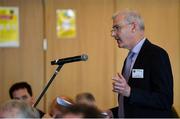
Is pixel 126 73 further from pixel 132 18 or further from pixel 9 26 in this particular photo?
pixel 9 26

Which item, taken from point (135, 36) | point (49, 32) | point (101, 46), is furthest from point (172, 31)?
point (135, 36)

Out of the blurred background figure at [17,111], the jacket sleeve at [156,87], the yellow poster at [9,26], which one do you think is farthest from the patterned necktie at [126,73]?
the yellow poster at [9,26]

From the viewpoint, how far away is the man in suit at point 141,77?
2543 millimetres

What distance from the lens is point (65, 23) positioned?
4984 mm

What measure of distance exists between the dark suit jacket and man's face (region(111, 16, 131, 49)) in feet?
0.41

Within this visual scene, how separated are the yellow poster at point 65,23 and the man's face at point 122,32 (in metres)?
2.23

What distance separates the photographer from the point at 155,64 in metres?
2.57

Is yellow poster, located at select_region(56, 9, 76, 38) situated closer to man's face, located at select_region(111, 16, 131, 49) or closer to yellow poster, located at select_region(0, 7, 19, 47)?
yellow poster, located at select_region(0, 7, 19, 47)

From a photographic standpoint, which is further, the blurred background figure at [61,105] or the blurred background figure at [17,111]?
the blurred background figure at [17,111]

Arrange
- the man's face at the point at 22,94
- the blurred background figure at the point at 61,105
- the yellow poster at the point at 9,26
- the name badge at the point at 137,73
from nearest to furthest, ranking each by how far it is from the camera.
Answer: the blurred background figure at the point at 61,105
the name badge at the point at 137,73
the man's face at the point at 22,94
the yellow poster at the point at 9,26

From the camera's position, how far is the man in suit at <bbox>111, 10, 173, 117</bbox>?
254cm

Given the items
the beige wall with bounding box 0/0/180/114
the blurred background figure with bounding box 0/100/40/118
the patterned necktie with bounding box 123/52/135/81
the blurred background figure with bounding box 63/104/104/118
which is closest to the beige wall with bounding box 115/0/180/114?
the beige wall with bounding box 0/0/180/114

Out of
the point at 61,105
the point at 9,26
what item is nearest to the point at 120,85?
the point at 61,105

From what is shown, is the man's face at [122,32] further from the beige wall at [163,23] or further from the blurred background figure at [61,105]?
the beige wall at [163,23]
